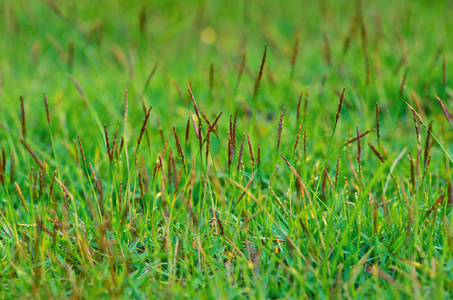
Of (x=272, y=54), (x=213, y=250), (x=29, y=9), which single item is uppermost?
(x=29, y=9)

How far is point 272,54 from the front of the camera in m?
4.12

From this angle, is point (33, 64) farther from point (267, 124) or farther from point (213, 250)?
point (213, 250)

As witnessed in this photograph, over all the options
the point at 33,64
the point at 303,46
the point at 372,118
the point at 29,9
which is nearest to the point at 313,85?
the point at 372,118

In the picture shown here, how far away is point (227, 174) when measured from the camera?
1.99m

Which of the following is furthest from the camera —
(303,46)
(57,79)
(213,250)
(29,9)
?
(29,9)

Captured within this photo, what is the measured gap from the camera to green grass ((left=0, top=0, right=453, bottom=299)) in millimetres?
1424

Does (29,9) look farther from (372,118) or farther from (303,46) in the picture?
(372,118)

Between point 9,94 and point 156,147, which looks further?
point 9,94

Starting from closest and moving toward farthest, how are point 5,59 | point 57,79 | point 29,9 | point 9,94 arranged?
point 9,94 → point 57,79 → point 5,59 → point 29,9

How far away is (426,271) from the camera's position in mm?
1330

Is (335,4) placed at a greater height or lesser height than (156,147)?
greater

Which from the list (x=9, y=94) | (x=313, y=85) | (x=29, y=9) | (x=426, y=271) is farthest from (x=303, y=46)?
(x=426, y=271)

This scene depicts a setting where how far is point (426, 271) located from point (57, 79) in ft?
10.4

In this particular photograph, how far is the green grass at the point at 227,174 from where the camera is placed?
142cm
